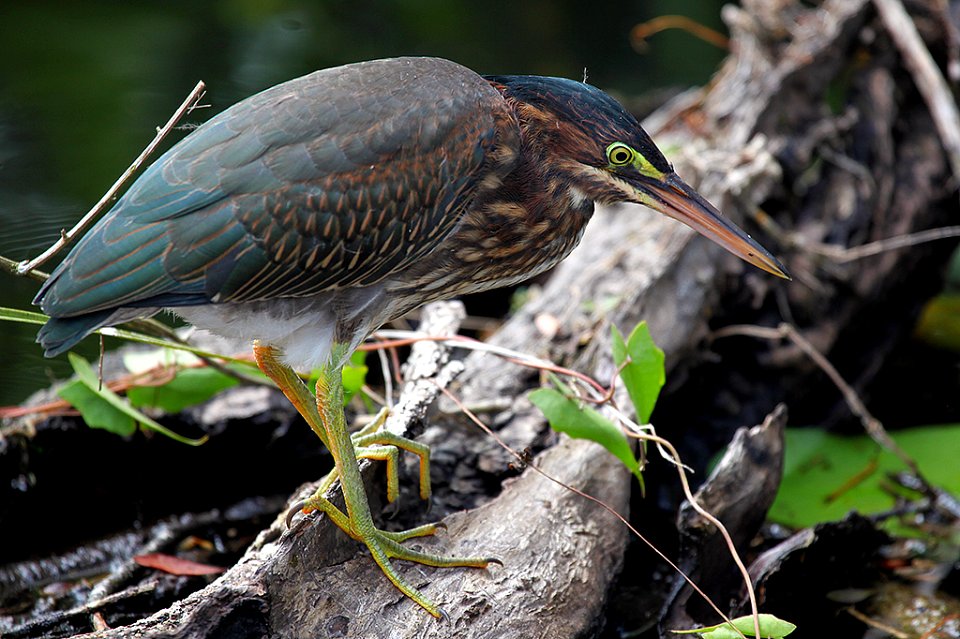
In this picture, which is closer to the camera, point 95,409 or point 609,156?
point 609,156

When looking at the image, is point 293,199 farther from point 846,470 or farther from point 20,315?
point 846,470

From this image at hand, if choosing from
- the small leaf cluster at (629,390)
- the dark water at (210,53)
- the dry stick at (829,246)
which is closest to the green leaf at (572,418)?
the small leaf cluster at (629,390)

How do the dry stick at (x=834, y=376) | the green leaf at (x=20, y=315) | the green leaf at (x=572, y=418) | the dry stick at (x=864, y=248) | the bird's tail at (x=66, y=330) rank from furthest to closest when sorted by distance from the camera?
the dry stick at (x=864, y=248) < the dry stick at (x=834, y=376) < the green leaf at (x=572, y=418) < the green leaf at (x=20, y=315) < the bird's tail at (x=66, y=330)

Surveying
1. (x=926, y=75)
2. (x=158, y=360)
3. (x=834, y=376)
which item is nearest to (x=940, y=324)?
(x=926, y=75)

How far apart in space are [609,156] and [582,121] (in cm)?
12

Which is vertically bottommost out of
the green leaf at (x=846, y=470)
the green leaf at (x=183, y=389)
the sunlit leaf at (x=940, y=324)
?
the sunlit leaf at (x=940, y=324)

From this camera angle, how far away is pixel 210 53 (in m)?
8.07

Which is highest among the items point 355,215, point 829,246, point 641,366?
point 355,215

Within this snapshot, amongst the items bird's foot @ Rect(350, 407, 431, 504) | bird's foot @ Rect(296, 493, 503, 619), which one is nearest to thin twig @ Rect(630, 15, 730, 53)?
bird's foot @ Rect(350, 407, 431, 504)

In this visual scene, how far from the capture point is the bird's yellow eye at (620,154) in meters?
2.97

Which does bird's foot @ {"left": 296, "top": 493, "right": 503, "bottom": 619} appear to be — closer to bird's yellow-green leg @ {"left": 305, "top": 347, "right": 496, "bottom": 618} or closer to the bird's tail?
bird's yellow-green leg @ {"left": 305, "top": 347, "right": 496, "bottom": 618}

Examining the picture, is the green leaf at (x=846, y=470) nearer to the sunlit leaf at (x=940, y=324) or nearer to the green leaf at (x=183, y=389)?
the sunlit leaf at (x=940, y=324)

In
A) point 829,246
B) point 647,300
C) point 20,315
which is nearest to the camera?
point 20,315

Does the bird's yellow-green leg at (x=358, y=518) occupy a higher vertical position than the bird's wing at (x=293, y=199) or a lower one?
lower
